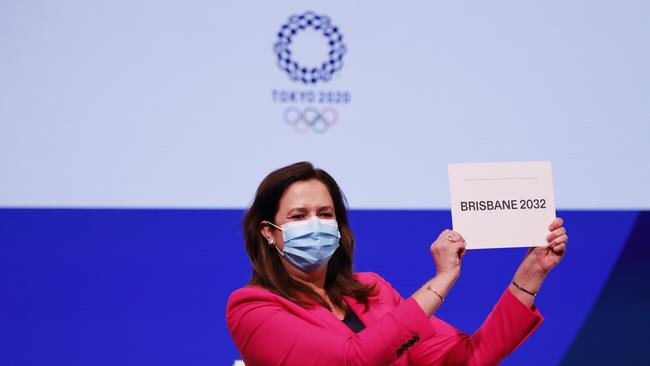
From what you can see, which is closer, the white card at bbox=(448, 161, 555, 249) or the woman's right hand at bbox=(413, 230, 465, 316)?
the woman's right hand at bbox=(413, 230, 465, 316)

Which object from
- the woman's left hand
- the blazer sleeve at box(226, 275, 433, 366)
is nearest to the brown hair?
the blazer sleeve at box(226, 275, 433, 366)

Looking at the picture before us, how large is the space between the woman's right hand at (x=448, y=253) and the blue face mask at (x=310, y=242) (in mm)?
316

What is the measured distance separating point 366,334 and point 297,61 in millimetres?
1655

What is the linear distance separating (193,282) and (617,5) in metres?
2.13

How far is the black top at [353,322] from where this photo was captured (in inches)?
70.8

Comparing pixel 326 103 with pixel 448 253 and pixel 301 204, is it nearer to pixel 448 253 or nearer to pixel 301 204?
pixel 301 204

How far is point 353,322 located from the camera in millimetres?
1822

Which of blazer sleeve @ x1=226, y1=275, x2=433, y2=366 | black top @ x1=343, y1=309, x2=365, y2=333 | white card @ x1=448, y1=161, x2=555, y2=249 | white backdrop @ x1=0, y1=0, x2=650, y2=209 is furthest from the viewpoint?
white backdrop @ x1=0, y1=0, x2=650, y2=209

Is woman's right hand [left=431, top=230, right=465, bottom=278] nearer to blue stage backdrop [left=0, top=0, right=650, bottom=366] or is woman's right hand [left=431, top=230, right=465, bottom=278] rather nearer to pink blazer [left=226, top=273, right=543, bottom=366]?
pink blazer [left=226, top=273, right=543, bottom=366]

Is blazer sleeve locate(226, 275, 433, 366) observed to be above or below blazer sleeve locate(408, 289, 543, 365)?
above

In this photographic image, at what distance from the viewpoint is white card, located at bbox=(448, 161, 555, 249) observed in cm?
170

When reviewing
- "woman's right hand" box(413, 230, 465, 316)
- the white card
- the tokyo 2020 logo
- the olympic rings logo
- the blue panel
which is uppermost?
the tokyo 2020 logo

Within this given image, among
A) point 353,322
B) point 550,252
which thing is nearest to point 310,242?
point 353,322

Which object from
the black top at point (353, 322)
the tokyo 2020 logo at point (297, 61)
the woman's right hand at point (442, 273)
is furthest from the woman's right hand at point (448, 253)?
the tokyo 2020 logo at point (297, 61)
